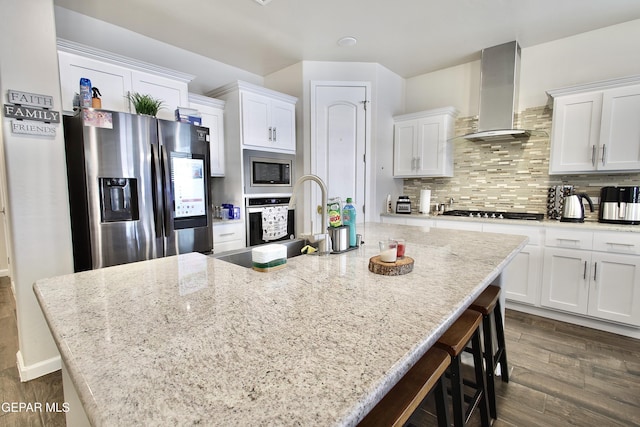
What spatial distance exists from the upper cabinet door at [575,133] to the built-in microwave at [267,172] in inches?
105

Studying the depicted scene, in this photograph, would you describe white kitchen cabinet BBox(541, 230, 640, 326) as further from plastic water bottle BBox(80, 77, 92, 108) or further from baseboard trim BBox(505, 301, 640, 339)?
plastic water bottle BBox(80, 77, 92, 108)

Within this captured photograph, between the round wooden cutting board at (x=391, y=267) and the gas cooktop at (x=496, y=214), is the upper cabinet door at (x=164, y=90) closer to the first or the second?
the round wooden cutting board at (x=391, y=267)

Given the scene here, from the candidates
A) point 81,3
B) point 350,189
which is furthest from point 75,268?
point 350,189

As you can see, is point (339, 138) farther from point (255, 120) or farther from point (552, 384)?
point (552, 384)

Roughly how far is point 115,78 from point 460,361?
9.85 ft

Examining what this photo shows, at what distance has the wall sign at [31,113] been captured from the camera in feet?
5.88

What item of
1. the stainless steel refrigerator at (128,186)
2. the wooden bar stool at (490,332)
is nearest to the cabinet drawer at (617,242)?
the wooden bar stool at (490,332)

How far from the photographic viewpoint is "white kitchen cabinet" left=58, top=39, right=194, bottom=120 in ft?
7.27

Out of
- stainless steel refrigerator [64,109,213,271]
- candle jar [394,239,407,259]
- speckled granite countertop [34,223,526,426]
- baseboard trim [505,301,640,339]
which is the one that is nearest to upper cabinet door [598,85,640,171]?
baseboard trim [505,301,640,339]

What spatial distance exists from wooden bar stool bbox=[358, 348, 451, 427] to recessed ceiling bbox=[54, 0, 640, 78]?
2601mm

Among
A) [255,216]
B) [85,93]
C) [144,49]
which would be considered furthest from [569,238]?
[144,49]

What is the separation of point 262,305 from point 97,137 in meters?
1.88

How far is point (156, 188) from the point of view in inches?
89.2

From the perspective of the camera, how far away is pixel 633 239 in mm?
2365
